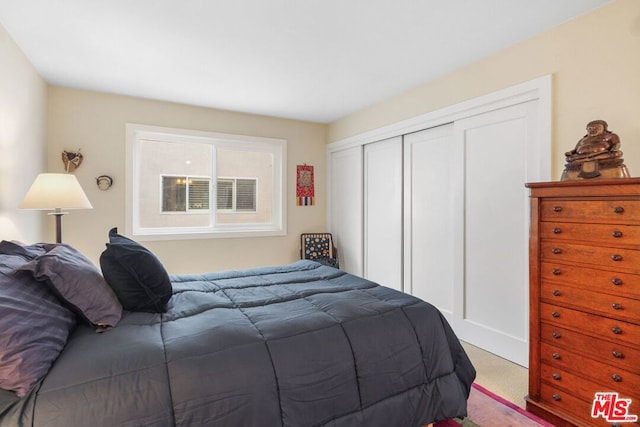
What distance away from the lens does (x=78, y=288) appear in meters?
1.42

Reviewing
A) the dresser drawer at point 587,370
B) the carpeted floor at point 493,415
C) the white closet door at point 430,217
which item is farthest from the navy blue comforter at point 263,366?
the white closet door at point 430,217

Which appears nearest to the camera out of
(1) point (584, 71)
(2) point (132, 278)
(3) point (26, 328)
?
(3) point (26, 328)

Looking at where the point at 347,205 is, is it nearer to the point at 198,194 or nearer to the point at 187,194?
the point at 198,194

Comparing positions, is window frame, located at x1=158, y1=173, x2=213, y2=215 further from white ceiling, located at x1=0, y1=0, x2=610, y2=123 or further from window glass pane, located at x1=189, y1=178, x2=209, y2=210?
white ceiling, located at x1=0, y1=0, x2=610, y2=123

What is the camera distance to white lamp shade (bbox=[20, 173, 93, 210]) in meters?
2.31

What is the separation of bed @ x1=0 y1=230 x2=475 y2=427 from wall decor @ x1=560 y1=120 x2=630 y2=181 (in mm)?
1125

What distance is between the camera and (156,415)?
1.15m

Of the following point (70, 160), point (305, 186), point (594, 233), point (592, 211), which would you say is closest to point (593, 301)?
point (594, 233)

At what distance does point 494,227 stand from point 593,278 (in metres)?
1.08

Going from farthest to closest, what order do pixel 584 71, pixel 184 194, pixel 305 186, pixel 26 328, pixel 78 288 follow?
pixel 305 186 → pixel 184 194 → pixel 584 71 → pixel 78 288 → pixel 26 328

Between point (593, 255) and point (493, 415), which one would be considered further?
point (493, 415)

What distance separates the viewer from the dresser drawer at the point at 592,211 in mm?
1566

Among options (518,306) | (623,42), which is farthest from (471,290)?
(623,42)

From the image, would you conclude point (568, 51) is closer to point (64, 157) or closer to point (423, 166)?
point (423, 166)
